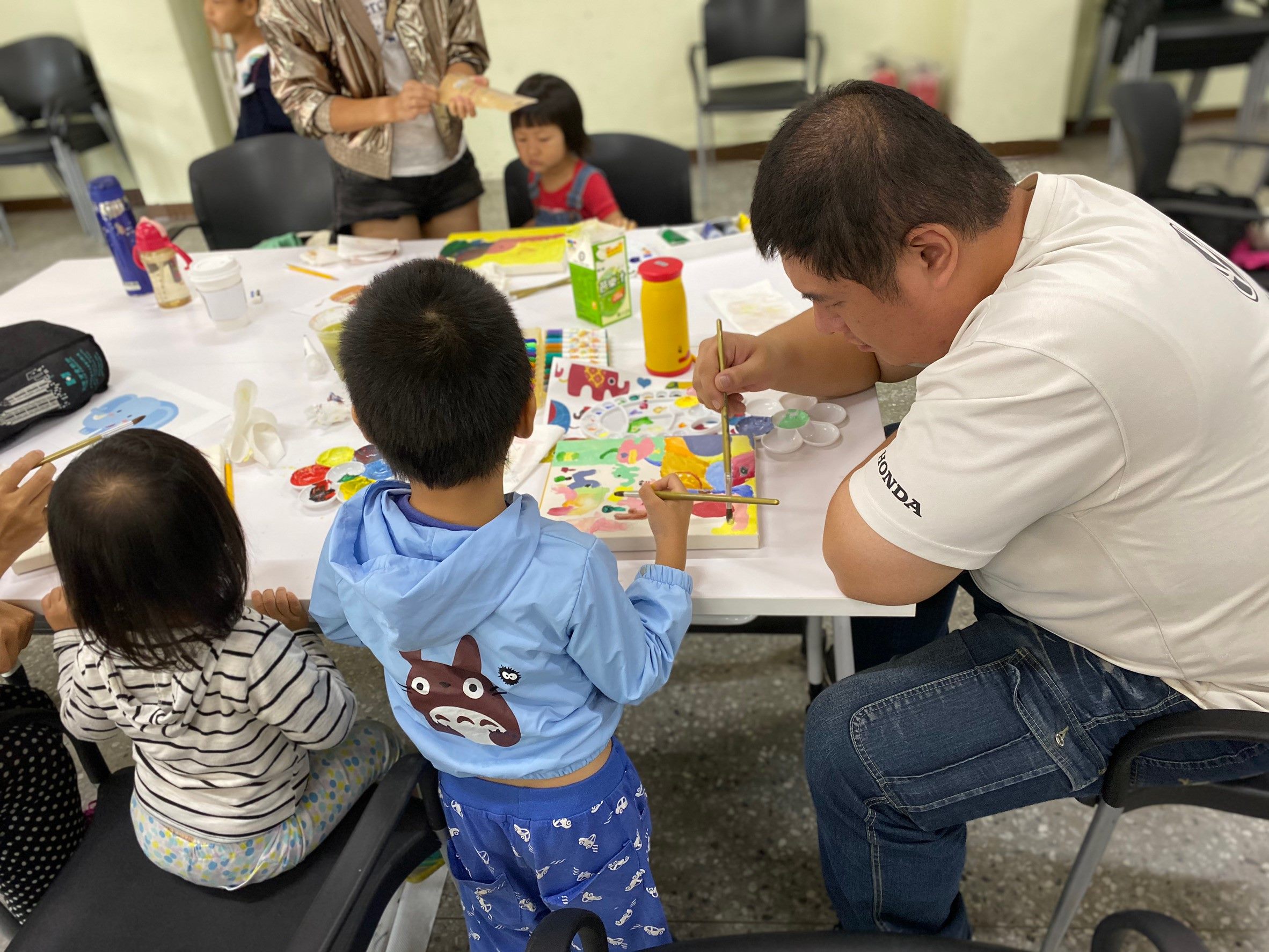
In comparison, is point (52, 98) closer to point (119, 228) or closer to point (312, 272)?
point (119, 228)

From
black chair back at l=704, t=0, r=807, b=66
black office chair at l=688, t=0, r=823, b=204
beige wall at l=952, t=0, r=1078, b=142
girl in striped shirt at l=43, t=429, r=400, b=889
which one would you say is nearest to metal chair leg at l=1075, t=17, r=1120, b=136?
beige wall at l=952, t=0, r=1078, b=142

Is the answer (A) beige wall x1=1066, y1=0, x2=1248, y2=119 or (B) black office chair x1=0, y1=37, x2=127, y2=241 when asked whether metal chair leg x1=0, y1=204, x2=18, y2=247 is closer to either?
(B) black office chair x1=0, y1=37, x2=127, y2=241

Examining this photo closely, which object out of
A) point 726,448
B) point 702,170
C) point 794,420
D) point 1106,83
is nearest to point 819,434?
point 794,420

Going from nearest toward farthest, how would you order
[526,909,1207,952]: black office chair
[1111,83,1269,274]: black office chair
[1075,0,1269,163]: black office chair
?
[526,909,1207,952]: black office chair, [1111,83,1269,274]: black office chair, [1075,0,1269,163]: black office chair

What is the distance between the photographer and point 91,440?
1488 millimetres

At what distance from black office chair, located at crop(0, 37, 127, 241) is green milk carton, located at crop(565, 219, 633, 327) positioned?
382cm

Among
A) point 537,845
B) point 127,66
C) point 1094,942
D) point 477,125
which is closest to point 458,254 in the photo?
point 537,845

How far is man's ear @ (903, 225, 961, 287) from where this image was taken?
0.94 m

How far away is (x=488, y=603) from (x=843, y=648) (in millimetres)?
719

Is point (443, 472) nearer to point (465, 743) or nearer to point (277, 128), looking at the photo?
point (465, 743)

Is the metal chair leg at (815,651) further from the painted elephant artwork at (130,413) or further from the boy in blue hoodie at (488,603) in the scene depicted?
the painted elephant artwork at (130,413)

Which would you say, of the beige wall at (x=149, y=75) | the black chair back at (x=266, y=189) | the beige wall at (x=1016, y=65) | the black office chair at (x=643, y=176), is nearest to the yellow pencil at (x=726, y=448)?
the black office chair at (x=643, y=176)

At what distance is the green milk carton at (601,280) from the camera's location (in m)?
1.64

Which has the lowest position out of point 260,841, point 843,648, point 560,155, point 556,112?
point 843,648
